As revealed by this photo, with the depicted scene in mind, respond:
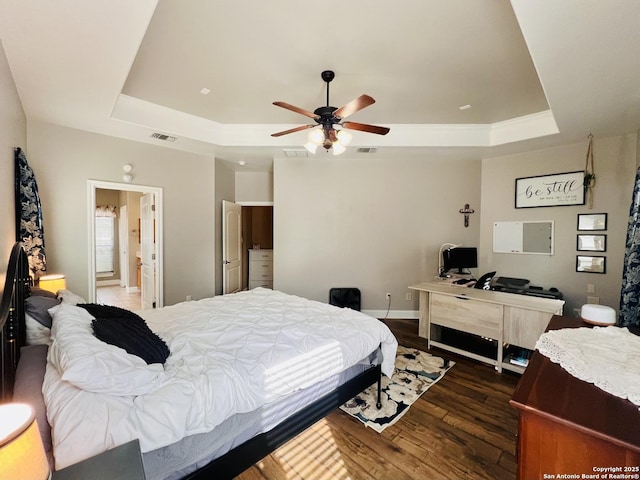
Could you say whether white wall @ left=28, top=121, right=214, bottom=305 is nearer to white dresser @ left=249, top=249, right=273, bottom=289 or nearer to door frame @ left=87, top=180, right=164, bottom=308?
door frame @ left=87, top=180, right=164, bottom=308

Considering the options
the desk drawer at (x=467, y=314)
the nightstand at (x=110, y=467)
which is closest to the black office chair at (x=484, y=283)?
the desk drawer at (x=467, y=314)

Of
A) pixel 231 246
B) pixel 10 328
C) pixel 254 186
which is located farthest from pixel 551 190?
pixel 10 328

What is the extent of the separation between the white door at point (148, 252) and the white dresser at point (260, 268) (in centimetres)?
A: 217

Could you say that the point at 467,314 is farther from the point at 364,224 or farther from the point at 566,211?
the point at 566,211

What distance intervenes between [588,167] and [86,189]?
629cm

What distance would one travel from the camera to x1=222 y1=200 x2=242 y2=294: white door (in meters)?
4.77

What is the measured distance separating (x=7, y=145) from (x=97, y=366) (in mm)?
1995

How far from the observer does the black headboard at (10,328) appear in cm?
119

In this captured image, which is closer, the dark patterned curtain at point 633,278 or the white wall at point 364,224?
the dark patterned curtain at point 633,278

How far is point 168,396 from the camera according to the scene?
4.05 ft

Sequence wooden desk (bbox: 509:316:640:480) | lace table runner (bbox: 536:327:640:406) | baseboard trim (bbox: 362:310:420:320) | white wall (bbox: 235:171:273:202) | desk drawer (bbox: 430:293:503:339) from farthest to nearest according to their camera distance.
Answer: white wall (bbox: 235:171:273:202) < baseboard trim (bbox: 362:310:420:320) < desk drawer (bbox: 430:293:503:339) < lace table runner (bbox: 536:327:640:406) < wooden desk (bbox: 509:316:640:480)

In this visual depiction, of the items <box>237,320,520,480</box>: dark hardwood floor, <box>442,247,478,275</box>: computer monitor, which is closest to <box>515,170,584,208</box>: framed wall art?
<box>442,247,478,275</box>: computer monitor

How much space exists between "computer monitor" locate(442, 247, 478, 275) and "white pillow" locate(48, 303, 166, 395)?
381cm

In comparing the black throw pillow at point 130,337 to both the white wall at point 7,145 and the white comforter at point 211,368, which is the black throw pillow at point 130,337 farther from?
the white wall at point 7,145
